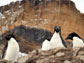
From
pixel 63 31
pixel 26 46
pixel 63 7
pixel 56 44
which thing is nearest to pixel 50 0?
pixel 63 7

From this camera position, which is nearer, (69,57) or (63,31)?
(69,57)

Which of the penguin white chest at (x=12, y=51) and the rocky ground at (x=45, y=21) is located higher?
the rocky ground at (x=45, y=21)

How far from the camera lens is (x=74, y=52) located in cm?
898

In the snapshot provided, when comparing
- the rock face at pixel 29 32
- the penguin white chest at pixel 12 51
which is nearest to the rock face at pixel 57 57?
the penguin white chest at pixel 12 51

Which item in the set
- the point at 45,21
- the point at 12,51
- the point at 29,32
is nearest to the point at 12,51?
the point at 12,51

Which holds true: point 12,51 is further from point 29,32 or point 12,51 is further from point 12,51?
point 29,32

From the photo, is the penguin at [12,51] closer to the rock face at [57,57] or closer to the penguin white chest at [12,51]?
the penguin white chest at [12,51]

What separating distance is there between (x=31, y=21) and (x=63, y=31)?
6223mm

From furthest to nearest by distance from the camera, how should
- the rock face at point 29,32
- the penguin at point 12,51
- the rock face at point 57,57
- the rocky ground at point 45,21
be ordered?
the rocky ground at point 45,21 → the rock face at point 29,32 → the penguin at point 12,51 → the rock face at point 57,57

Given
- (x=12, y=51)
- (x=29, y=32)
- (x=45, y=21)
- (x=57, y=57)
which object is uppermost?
(x=45, y=21)

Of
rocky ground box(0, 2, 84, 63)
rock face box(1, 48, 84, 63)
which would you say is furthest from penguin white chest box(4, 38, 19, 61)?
rocky ground box(0, 2, 84, 63)

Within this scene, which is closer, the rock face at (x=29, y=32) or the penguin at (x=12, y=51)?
the penguin at (x=12, y=51)

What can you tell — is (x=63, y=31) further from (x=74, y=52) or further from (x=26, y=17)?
(x=74, y=52)

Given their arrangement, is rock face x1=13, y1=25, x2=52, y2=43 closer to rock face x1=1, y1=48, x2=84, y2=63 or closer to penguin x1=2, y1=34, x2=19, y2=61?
penguin x1=2, y1=34, x2=19, y2=61
